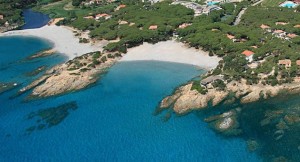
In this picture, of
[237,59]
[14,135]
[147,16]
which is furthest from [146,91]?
[147,16]

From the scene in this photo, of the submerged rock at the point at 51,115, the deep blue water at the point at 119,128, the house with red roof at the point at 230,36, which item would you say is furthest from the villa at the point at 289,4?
the submerged rock at the point at 51,115

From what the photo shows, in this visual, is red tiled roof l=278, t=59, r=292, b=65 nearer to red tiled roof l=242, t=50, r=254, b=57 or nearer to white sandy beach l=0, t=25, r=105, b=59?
red tiled roof l=242, t=50, r=254, b=57

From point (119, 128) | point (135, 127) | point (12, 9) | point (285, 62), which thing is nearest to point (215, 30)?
point (285, 62)

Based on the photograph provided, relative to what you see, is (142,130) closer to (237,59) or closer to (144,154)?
(144,154)

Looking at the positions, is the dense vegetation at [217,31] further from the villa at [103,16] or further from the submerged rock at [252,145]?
the submerged rock at [252,145]

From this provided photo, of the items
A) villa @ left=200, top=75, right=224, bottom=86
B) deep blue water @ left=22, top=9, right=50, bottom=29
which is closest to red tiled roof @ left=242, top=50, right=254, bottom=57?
villa @ left=200, top=75, right=224, bottom=86

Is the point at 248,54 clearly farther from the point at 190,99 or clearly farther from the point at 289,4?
the point at 289,4
